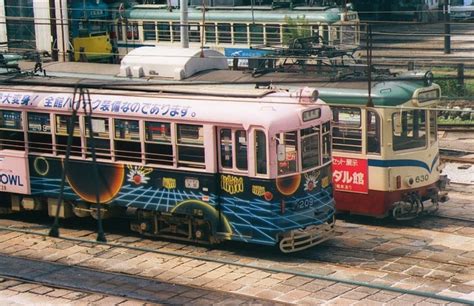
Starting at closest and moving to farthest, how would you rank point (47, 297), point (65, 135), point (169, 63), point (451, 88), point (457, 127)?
point (47, 297), point (65, 135), point (169, 63), point (457, 127), point (451, 88)

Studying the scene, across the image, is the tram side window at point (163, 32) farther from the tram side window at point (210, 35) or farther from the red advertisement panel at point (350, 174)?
the red advertisement panel at point (350, 174)

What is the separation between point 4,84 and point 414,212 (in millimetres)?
8073

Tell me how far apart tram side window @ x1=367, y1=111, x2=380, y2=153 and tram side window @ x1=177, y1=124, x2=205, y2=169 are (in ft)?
10.3

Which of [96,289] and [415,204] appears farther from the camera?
[415,204]

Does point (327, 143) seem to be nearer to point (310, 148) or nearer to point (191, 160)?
point (310, 148)

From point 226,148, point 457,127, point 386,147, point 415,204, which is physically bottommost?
point 457,127

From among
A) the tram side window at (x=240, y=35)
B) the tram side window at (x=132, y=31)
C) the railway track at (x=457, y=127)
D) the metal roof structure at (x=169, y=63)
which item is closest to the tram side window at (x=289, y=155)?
the metal roof structure at (x=169, y=63)

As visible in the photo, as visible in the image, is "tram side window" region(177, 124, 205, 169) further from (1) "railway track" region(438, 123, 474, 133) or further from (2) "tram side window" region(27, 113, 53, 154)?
(1) "railway track" region(438, 123, 474, 133)

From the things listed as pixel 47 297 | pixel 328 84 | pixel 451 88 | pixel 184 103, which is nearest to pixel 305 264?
pixel 184 103

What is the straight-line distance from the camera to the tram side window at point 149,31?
1298 inches

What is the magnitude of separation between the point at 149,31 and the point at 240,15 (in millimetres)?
3367

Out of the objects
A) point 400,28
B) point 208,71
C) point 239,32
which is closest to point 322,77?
point 208,71

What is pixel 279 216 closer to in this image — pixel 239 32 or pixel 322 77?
pixel 322 77

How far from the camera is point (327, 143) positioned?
1789 cm
